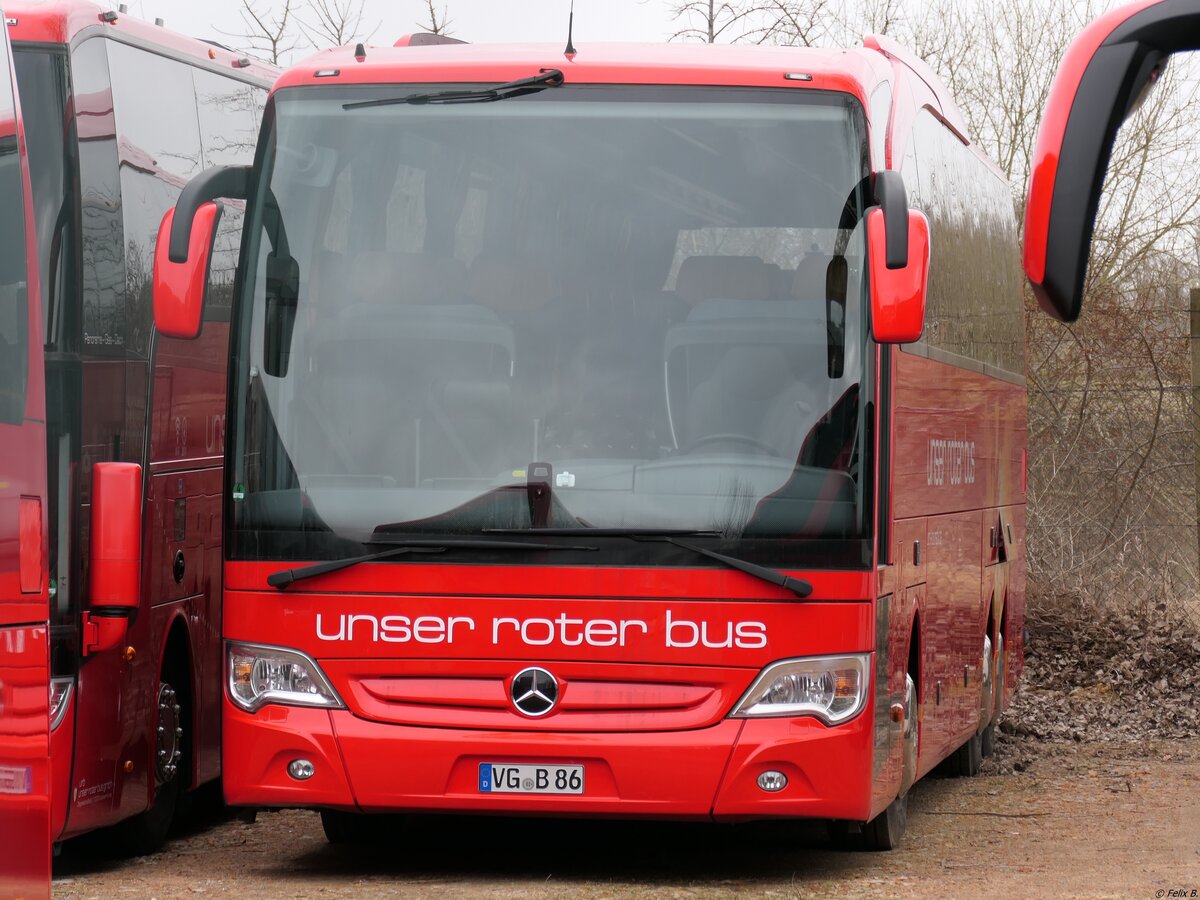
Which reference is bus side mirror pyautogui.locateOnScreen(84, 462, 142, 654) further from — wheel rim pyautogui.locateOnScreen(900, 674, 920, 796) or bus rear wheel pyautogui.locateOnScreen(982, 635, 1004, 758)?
bus rear wheel pyautogui.locateOnScreen(982, 635, 1004, 758)

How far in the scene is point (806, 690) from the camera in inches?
341

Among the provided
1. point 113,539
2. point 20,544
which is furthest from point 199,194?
point 20,544

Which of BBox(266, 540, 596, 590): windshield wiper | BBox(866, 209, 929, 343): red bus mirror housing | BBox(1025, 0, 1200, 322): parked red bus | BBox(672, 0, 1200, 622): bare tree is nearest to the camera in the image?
BBox(1025, 0, 1200, 322): parked red bus

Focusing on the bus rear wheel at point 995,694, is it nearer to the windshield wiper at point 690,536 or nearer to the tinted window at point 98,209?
the windshield wiper at point 690,536

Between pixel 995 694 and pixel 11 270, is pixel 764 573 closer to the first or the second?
pixel 11 270

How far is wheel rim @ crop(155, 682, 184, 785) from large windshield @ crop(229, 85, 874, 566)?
1.64 meters

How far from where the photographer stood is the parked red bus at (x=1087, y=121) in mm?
3943

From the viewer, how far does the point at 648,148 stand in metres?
9.03

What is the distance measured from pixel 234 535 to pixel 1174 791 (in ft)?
22.4

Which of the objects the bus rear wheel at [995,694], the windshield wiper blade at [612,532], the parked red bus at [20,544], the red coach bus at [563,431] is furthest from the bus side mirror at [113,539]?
the bus rear wheel at [995,694]

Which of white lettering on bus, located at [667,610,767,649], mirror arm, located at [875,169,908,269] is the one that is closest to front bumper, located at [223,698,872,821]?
white lettering on bus, located at [667,610,767,649]

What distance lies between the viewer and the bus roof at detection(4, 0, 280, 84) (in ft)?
29.2

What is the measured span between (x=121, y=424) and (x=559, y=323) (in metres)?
2.09

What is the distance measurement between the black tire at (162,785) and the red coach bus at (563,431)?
141 centimetres
